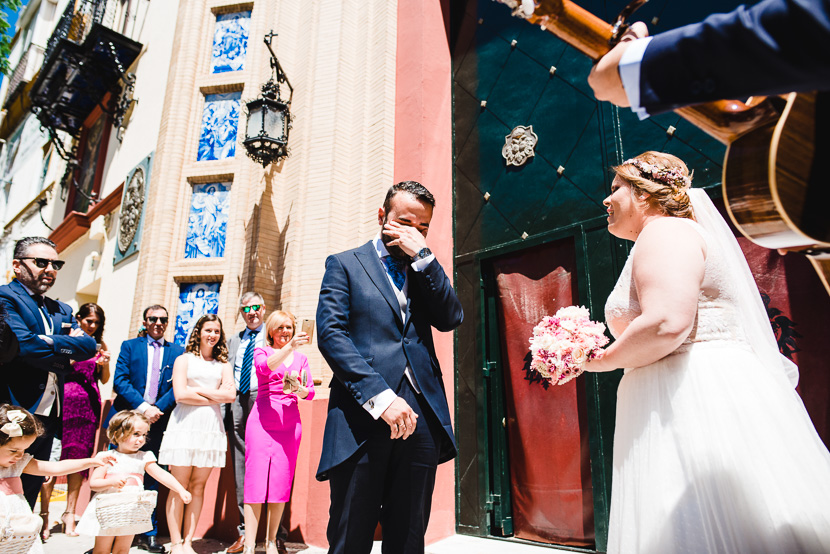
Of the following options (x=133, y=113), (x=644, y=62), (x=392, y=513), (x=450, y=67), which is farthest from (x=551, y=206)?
(x=133, y=113)

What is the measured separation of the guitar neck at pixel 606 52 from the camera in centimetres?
145

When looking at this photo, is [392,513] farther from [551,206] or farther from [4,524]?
[551,206]

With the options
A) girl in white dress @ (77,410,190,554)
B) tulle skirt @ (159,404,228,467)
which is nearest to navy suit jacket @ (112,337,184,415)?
tulle skirt @ (159,404,228,467)

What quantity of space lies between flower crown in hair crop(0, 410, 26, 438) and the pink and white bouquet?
3.16 meters

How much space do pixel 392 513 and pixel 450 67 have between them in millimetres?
6384

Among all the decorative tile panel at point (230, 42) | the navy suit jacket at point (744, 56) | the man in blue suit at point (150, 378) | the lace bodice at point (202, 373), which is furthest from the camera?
the decorative tile panel at point (230, 42)

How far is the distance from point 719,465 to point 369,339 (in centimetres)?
150

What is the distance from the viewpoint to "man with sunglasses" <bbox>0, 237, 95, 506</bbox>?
3.75 m

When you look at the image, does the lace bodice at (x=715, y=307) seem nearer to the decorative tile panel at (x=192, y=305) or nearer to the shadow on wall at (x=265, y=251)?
the shadow on wall at (x=265, y=251)

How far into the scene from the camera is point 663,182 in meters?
2.53

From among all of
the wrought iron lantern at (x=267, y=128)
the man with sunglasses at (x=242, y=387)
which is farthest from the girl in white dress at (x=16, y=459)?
the wrought iron lantern at (x=267, y=128)

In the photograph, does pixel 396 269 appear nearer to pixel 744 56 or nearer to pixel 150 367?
pixel 744 56

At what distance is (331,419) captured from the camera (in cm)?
253

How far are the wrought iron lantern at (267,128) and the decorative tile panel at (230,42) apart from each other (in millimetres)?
1540
